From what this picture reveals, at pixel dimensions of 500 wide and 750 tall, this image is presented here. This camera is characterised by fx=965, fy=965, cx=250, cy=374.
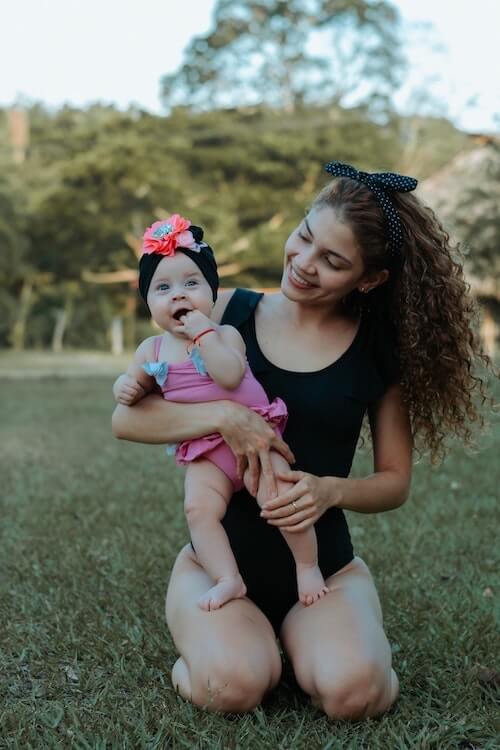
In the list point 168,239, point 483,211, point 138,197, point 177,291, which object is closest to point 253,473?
point 177,291

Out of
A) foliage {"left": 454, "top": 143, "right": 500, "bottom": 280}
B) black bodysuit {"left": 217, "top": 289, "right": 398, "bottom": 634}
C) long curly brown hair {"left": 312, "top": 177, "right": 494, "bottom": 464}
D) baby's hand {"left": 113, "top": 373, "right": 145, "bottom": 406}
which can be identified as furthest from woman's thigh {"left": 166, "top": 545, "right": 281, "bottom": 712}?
foliage {"left": 454, "top": 143, "right": 500, "bottom": 280}

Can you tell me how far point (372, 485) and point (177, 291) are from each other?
809mm

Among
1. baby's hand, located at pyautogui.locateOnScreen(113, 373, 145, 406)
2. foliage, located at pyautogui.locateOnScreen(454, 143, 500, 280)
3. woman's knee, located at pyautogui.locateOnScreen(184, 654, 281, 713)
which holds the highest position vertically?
foliage, located at pyautogui.locateOnScreen(454, 143, 500, 280)

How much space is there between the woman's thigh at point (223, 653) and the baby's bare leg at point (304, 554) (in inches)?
6.3

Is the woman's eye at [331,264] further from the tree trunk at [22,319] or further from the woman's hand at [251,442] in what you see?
the tree trunk at [22,319]

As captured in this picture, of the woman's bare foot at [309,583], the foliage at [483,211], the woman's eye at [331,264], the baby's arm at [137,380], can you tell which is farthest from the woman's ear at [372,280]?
the foliage at [483,211]

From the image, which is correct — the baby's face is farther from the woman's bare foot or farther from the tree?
the tree

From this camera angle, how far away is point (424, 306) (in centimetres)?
283

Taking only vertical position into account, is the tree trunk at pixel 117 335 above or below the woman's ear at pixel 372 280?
below

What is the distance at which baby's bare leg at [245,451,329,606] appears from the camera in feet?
8.40

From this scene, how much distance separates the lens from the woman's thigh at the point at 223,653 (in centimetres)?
249

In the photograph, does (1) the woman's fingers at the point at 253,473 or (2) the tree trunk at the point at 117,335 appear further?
(2) the tree trunk at the point at 117,335

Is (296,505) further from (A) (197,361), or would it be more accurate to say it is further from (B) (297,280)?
(B) (297,280)

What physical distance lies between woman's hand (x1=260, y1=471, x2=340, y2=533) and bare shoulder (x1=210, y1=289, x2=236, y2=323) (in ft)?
1.89
